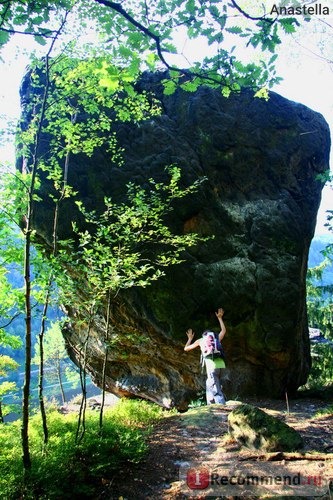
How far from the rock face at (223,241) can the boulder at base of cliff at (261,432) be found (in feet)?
17.9

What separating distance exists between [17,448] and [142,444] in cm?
193

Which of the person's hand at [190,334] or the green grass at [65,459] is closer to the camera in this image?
the green grass at [65,459]

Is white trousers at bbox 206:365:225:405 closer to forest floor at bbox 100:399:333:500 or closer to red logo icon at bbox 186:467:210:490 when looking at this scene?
forest floor at bbox 100:399:333:500

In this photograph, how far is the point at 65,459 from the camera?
15.5ft

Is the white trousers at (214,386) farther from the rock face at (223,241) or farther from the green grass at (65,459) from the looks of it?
the green grass at (65,459)

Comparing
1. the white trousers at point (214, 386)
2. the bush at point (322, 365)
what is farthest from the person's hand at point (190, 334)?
the bush at point (322, 365)

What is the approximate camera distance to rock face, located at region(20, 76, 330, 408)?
1127 centimetres

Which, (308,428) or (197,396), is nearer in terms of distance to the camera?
(308,428)

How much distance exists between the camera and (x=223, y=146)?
13453mm

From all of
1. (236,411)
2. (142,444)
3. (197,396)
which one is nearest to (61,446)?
(142,444)

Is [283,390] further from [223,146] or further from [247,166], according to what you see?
[223,146]

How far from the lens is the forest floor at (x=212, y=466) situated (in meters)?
3.87

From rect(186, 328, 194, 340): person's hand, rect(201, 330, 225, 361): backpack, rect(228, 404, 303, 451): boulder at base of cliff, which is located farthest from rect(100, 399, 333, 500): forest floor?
rect(186, 328, 194, 340): person's hand

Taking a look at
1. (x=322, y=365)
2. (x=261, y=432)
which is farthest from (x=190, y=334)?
(x=322, y=365)
